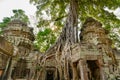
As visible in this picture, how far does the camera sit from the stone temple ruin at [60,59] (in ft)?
23.6

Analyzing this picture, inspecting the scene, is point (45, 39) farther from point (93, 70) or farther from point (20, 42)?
point (93, 70)

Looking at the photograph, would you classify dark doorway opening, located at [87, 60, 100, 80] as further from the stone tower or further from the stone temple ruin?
the stone tower

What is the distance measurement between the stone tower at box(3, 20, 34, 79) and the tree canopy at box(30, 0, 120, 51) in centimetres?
179

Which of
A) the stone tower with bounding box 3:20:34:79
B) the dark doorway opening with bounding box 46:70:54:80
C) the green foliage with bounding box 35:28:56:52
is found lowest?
the dark doorway opening with bounding box 46:70:54:80

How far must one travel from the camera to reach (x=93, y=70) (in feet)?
26.3

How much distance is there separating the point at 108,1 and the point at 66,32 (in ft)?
14.5

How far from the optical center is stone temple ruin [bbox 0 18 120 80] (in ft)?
23.6

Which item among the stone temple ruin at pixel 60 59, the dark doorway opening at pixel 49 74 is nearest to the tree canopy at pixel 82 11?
the stone temple ruin at pixel 60 59

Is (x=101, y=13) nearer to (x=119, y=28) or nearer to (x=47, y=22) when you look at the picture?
(x=119, y=28)

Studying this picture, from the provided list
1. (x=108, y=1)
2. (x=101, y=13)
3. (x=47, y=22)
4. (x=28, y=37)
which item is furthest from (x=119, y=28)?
(x=28, y=37)

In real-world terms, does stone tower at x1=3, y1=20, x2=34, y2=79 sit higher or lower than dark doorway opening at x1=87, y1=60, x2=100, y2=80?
higher

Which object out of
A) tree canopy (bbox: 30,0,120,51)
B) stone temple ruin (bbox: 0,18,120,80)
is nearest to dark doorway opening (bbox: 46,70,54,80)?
stone temple ruin (bbox: 0,18,120,80)

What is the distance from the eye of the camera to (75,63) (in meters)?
7.24

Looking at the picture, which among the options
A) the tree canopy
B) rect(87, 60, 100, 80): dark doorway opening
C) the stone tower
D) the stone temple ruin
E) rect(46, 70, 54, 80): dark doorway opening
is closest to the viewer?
the stone temple ruin
